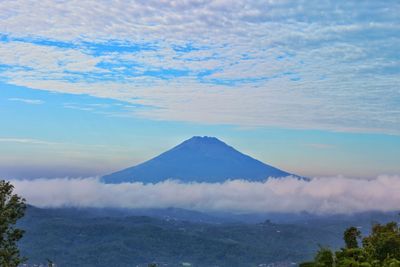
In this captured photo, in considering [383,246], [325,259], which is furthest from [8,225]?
[383,246]

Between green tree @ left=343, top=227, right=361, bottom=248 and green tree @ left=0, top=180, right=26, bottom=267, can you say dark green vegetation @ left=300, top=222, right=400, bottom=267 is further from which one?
green tree @ left=0, top=180, right=26, bottom=267

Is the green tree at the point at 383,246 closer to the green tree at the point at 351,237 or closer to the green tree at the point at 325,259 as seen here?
the green tree at the point at 351,237

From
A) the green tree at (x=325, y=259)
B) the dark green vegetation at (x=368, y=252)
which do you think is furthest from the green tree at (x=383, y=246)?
the green tree at (x=325, y=259)

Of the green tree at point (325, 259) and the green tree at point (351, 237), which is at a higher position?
the green tree at point (351, 237)

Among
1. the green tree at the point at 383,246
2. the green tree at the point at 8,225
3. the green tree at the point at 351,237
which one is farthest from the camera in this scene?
the green tree at the point at 351,237

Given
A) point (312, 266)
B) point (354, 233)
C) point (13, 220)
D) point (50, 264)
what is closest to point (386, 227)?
point (354, 233)

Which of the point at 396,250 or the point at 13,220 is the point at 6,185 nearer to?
the point at 13,220

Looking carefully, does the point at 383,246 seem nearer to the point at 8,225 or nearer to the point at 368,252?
the point at 368,252

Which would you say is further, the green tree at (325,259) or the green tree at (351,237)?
the green tree at (351,237)
